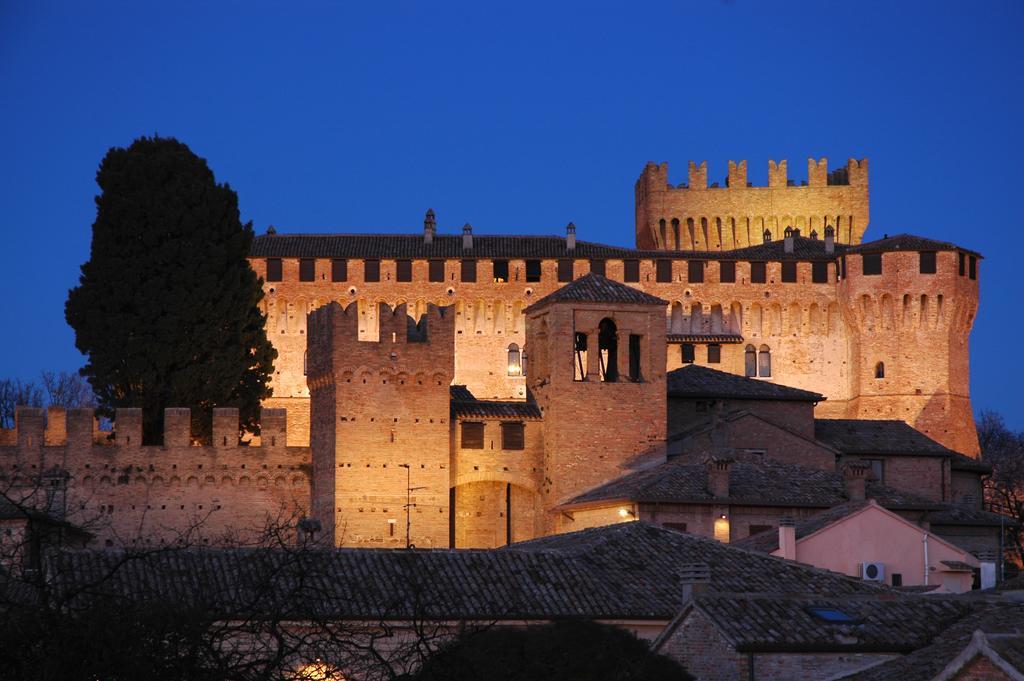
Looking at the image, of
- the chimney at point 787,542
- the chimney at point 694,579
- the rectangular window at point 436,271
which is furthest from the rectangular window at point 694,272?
the chimney at point 694,579

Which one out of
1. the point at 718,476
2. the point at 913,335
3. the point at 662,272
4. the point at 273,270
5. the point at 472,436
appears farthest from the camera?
the point at 662,272

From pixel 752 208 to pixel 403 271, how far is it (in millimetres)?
19110

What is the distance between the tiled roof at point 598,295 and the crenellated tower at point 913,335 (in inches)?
695

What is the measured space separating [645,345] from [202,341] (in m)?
10.9

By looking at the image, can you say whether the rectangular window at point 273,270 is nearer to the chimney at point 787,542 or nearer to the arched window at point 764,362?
the arched window at point 764,362

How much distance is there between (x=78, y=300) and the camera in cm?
5153

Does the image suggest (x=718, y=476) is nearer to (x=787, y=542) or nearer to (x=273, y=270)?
(x=787, y=542)

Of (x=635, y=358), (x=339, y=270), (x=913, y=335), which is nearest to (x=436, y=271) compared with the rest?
(x=339, y=270)

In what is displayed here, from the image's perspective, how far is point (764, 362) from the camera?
68438 mm

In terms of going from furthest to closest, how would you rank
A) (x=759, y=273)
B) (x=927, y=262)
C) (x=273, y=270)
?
1. (x=759, y=273)
2. (x=273, y=270)
3. (x=927, y=262)

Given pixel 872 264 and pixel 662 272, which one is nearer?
pixel 872 264

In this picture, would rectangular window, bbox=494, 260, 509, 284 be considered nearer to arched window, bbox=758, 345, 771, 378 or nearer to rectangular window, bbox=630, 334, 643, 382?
arched window, bbox=758, 345, 771, 378

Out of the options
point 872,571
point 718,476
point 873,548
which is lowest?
point 872,571

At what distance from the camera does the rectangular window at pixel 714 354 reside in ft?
219
